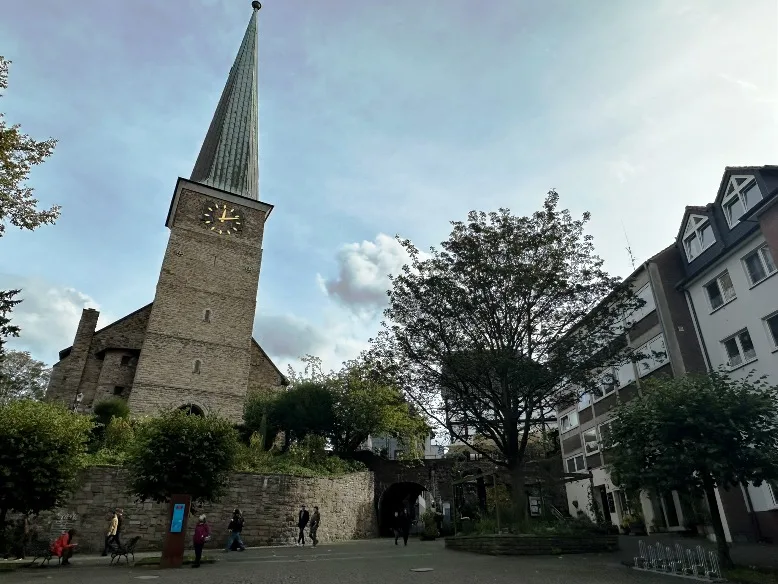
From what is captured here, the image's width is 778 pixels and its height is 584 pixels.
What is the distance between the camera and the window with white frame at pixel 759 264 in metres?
16.9

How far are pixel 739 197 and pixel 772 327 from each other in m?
4.94

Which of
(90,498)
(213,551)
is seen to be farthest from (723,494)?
(90,498)

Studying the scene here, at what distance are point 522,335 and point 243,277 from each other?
84.8 feet

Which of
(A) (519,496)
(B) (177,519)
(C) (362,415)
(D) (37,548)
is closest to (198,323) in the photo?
(C) (362,415)

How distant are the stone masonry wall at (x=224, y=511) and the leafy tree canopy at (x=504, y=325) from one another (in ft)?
26.3

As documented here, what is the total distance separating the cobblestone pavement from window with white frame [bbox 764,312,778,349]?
29.7 ft

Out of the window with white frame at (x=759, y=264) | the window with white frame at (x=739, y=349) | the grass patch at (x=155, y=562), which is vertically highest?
the window with white frame at (x=759, y=264)

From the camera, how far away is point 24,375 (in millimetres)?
42375

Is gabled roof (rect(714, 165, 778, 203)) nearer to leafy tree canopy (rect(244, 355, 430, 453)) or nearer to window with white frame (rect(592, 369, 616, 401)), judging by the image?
window with white frame (rect(592, 369, 616, 401))

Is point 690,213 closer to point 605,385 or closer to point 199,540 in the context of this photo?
point 605,385

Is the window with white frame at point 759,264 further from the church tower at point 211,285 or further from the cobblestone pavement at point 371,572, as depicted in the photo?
the church tower at point 211,285

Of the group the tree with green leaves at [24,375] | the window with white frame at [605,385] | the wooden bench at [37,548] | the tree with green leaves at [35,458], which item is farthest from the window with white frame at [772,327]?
the tree with green leaves at [24,375]

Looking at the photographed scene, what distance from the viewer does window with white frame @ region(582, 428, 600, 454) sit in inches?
1191

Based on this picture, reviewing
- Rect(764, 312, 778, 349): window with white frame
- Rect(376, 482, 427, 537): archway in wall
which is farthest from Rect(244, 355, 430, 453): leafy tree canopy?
Rect(764, 312, 778, 349): window with white frame
